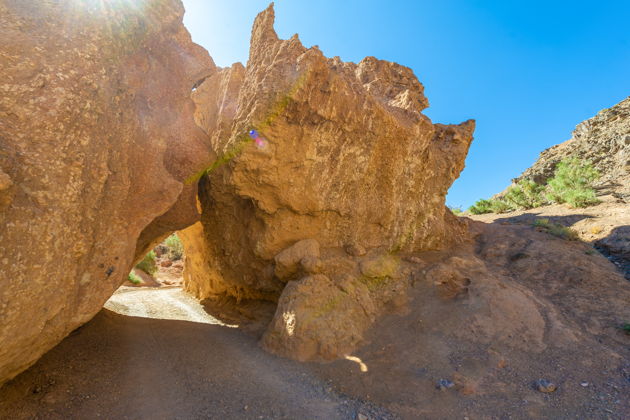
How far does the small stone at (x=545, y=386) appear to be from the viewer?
185 inches

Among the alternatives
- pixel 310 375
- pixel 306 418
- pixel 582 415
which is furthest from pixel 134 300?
pixel 582 415

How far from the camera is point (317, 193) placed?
7332 millimetres

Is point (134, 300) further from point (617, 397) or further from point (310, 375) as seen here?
point (617, 397)

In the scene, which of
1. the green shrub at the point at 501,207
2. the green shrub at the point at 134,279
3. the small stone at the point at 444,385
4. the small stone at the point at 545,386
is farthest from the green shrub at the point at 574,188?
the green shrub at the point at 134,279

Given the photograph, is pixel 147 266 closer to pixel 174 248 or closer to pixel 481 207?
pixel 174 248

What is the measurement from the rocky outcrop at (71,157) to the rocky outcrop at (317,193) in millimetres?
2105

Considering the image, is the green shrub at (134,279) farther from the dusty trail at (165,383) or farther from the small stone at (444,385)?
the small stone at (444,385)

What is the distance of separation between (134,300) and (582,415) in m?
12.0

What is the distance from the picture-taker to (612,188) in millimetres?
16828

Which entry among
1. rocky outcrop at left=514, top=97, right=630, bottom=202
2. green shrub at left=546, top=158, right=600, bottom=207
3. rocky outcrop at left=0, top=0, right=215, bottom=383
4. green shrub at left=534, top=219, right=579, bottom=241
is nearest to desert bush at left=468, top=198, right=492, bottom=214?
green shrub at left=546, top=158, right=600, bottom=207

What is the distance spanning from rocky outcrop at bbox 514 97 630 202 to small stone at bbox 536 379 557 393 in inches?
658

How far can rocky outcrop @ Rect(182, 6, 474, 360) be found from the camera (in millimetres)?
6531

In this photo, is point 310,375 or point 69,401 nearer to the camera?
point 69,401

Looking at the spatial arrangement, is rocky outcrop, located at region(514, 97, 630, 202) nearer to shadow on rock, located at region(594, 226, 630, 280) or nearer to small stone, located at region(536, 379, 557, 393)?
shadow on rock, located at region(594, 226, 630, 280)
